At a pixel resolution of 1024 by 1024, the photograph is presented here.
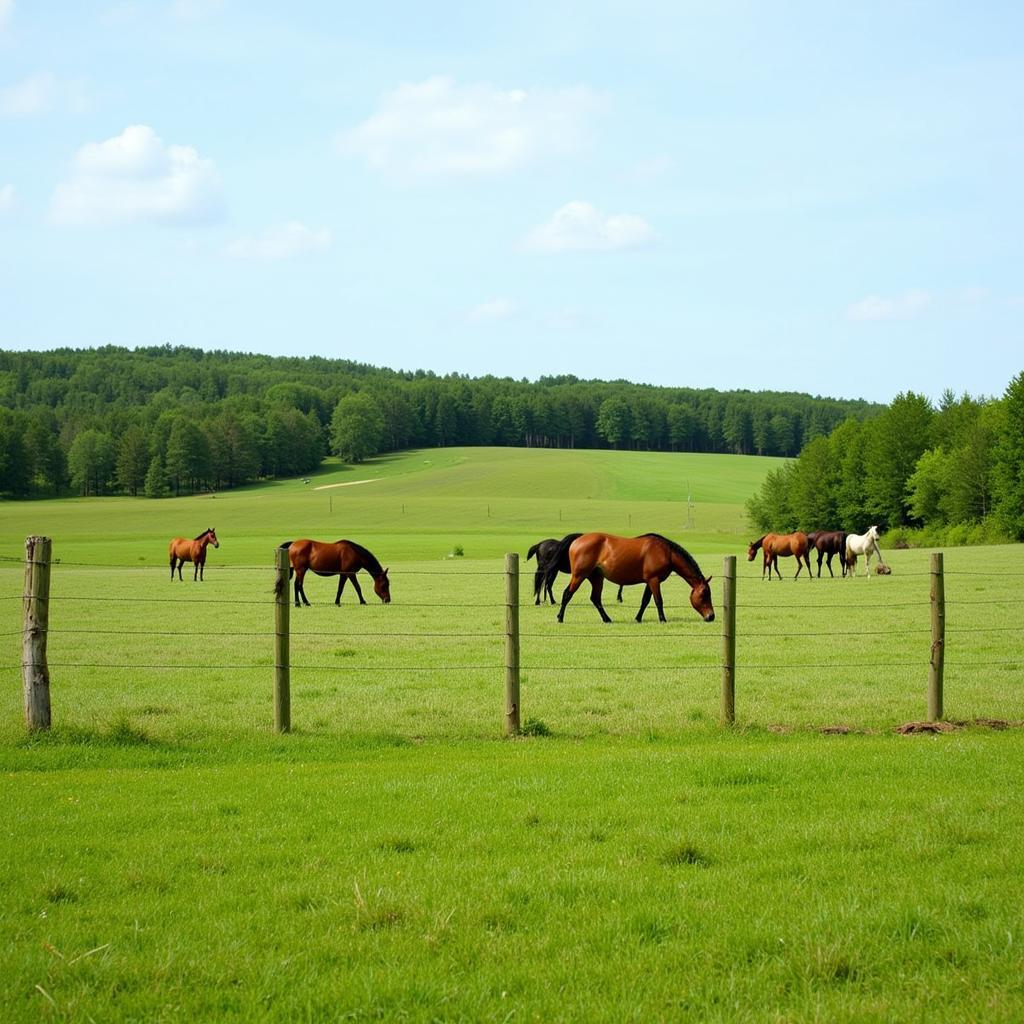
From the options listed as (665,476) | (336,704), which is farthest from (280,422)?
(336,704)

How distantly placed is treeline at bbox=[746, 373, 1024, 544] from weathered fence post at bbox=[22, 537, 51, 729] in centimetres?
6403

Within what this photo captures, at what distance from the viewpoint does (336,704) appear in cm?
1253

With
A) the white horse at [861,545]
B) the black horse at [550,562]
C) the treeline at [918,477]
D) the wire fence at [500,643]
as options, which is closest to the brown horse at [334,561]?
the wire fence at [500,643]

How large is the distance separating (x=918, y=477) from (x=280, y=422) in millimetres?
Result: 84627

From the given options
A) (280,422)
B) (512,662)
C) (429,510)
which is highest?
(280,422)

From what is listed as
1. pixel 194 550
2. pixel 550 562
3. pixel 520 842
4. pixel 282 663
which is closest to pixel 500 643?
pixel 550 562

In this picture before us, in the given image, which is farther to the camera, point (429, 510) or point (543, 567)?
point (429, 510)

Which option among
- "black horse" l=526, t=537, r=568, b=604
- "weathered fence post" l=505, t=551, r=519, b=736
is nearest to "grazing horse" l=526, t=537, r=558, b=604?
"black horse" l=526, t=537, r=568, b=604

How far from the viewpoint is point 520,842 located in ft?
21.1

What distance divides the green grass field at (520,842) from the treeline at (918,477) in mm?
54399

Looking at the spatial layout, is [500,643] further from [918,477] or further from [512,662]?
[918,477]

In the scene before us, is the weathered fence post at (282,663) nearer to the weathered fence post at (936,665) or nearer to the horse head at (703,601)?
the weathered fence post at (936,665)

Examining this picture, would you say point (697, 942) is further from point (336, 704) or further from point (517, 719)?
point (336, 704)

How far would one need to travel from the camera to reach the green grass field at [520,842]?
4.32m
